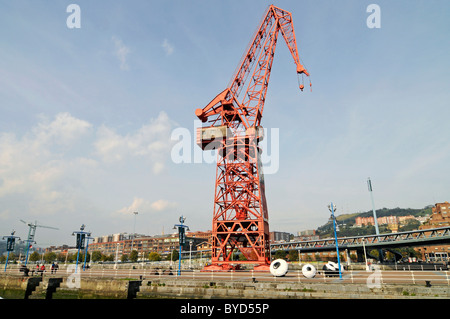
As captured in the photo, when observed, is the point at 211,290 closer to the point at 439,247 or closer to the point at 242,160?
the point at 242,160

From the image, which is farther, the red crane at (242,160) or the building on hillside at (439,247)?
the building on hillside at (439,247)

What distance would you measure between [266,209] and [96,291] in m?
24.8

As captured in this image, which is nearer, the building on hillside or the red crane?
the red crane

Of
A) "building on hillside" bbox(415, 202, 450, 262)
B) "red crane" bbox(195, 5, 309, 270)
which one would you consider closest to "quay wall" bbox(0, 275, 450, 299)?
"red crane" bbox(195, 5, 309, 270)

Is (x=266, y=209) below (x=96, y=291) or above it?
above

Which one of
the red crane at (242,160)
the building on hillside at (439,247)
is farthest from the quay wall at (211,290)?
the building on hillside at (439,247)

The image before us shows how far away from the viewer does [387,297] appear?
16031mm

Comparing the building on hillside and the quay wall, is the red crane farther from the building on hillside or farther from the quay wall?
the building on hillside

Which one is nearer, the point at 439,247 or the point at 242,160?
the point at 242,160

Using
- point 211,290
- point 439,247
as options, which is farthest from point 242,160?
point 439,247

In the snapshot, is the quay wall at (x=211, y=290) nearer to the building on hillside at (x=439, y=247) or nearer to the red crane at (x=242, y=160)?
the red crane at (x=242, y=160)

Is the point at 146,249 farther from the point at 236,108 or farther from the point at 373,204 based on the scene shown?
the point at 236,108
